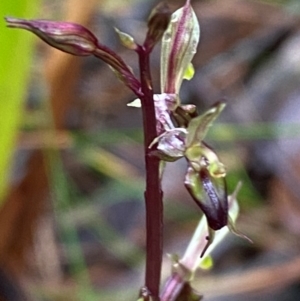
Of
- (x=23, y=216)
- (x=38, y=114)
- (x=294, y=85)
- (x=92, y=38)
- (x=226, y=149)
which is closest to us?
Answer: (x=92, y=38)

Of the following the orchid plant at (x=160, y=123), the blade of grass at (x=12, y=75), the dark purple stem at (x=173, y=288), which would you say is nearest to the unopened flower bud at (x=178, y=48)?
the orchid plant at (x=160, y=123)

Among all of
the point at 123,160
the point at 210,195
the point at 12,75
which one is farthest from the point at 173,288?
the point at 123,160

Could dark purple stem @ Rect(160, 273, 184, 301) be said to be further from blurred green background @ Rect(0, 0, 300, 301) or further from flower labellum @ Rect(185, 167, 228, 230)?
blurred green background @ Rect(0, 0, 300, 301)

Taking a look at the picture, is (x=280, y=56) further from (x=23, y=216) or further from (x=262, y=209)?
(x=23, y=216)

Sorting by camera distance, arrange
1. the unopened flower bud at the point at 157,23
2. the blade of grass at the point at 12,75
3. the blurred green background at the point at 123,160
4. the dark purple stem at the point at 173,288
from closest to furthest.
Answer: the unopened flower bud at the point at 157,23
the dark purple stem at the point at 173,288
the blade of grass at the point at 12,75
the blurred green background at the point at 123,160

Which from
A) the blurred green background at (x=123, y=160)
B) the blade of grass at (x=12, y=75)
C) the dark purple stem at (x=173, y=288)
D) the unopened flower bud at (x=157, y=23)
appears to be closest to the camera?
the unopened flower bud at (x=157, y=23)

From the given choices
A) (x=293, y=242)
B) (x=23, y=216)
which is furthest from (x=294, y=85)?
(x=23, y=216)

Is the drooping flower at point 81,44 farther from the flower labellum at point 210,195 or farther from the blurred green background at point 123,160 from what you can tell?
the blurred green background at point 123,160
